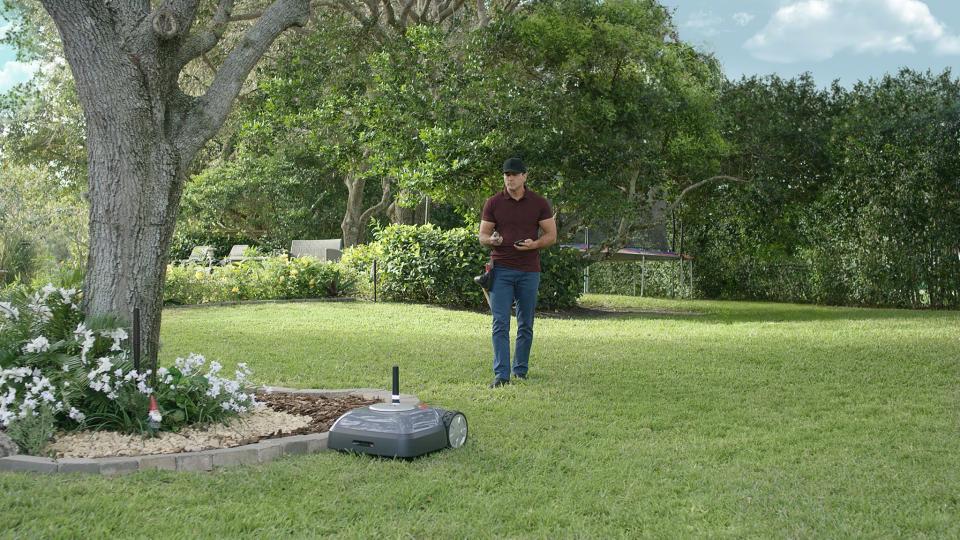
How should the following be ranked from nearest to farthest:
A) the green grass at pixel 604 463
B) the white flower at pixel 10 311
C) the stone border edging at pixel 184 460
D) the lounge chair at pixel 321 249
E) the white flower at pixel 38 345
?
the green grass at pixel 604 463 < the stone border edging at pixel 184 460 < the white flower at pixel 38 345 < the white flower at pixel 10 311 < the lounge chair at pixel 321 249

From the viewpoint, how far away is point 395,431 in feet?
13.1

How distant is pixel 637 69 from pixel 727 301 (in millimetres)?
7068

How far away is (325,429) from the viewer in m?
4.50

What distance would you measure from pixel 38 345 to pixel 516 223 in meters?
3.47

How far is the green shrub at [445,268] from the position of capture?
1369cm

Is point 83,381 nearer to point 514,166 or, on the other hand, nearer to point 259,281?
point 514,166

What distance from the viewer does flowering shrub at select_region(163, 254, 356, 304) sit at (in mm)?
14094

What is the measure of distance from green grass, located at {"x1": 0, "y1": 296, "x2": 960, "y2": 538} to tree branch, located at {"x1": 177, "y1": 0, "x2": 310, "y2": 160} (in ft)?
6.49

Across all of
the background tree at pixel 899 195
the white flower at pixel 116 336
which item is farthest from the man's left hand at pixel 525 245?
the background tree at pixel 899 195

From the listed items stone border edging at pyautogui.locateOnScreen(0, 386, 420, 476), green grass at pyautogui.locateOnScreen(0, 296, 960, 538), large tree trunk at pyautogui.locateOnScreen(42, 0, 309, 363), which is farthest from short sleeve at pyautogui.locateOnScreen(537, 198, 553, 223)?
stone border edging at pyautogui.locateOnScreen(0, 386, 420, 476)

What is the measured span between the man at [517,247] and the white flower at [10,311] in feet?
10.5

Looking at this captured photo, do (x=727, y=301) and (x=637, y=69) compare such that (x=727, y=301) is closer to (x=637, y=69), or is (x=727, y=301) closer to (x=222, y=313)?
(x=637, y=69)

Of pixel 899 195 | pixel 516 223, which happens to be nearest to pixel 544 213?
pixel 516 223

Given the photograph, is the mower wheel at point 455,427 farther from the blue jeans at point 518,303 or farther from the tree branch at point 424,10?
the tree branch at point 424,10
